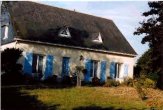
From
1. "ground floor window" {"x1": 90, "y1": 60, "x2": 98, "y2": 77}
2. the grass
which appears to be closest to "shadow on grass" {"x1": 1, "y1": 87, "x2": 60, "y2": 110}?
the grass

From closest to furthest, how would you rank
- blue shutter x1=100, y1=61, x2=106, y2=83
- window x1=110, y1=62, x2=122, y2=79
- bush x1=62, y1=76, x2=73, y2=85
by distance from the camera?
bush x1=62, y1=76, x2=73, y2=85
blue shutter x1=100, y1=61, x2=106, y2=83
window x1=110, y1=62, x2=122, y2=79

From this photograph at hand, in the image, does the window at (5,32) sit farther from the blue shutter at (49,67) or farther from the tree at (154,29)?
the tree at (154,29)

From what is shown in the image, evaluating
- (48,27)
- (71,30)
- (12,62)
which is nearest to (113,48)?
(71,30)

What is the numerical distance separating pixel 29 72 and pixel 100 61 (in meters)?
7.88

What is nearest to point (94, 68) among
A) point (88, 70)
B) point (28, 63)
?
point (88, 70)

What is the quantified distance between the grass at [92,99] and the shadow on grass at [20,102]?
1.8 inches

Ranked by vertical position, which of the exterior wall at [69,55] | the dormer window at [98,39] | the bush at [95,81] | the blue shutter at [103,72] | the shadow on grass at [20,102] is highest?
the dormer window at [98,39]

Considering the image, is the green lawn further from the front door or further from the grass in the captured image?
the front door

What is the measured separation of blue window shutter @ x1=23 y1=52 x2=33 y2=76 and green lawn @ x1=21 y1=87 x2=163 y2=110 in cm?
891

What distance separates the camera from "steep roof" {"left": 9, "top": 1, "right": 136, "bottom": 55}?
108 feet

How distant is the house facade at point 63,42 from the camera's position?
105 ft

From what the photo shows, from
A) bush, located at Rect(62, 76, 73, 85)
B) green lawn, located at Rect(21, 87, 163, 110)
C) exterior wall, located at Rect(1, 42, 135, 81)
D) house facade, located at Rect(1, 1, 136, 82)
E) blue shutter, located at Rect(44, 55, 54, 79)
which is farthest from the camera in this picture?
bush, located at Rect(62, 76, 73, 85)

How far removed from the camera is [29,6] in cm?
3547

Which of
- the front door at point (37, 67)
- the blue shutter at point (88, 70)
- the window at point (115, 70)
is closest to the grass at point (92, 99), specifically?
the front door at point (37, 67)
